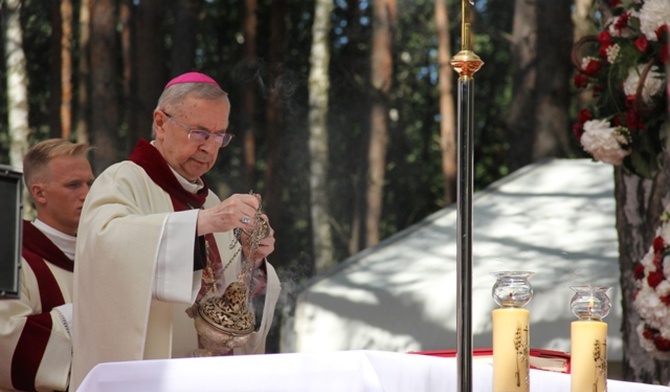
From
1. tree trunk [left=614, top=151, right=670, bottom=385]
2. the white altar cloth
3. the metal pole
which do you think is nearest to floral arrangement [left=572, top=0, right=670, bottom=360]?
tree trunk [left=614, top=151, right=670, bottom=385]

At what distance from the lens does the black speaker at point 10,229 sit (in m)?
2.20

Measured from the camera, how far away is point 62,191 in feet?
14.1

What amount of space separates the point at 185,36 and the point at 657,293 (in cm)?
580

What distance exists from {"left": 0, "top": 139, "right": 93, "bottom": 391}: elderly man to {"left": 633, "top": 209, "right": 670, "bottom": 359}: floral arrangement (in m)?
2.01

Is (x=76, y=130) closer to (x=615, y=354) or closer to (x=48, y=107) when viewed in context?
(x=48, y=107)

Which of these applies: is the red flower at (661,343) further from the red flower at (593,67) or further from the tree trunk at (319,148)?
the tree trunk at (319,148)

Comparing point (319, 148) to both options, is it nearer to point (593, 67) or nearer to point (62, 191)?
point (593, 67)

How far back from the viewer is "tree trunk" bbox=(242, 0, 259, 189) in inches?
363

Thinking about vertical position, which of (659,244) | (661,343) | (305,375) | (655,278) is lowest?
(661,343)

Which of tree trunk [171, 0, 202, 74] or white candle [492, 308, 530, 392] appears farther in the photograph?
tree trunk [171, 0, 202, 74]

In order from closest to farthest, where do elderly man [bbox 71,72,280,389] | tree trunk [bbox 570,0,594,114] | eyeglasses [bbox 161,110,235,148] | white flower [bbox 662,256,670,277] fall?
elderly man [bbox 71,72,280,389], eyeglasses [bbox 161,110,235,148], white flower [bbox 662,256,670,277], tree trunk [bbox 570,0,594,114]

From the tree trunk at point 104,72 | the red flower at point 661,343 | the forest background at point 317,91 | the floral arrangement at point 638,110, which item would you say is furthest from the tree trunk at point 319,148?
the red flower at point 661,343

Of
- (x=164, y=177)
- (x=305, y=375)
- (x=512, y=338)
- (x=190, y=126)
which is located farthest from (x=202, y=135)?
(x=512, y=338)

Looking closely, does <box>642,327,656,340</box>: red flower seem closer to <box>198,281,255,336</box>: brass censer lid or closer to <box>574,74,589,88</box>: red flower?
<box>574,74,589,88</box>: red flower
